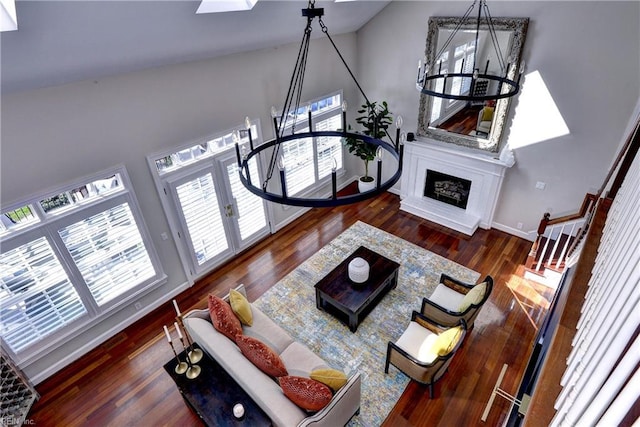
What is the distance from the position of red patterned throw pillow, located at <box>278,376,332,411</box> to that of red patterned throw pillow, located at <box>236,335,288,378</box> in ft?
1.02

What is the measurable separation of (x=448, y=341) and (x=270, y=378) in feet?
5.92

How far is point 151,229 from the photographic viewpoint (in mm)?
4672

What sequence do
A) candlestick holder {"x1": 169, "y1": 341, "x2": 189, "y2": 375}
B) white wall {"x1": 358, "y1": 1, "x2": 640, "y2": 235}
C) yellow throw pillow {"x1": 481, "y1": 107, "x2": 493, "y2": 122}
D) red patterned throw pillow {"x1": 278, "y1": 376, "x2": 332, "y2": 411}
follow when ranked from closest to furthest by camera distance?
red patterned throw pillow {"x1": 278, "y1": 376, "x2": 332, "y2": 411}, candlestick holder {"x1": 169, "y1": 341, "x2": 189, "y2": 375}, white wall {"x1": 358, "y1": 1, "x2": 640, "y2": 235}, yellow throw pillow {"x1": 481, "y1": 107, "x2": 493, "y2": 122}

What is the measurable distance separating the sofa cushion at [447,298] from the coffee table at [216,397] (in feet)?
8.18

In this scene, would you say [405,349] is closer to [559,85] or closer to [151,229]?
[151,229]

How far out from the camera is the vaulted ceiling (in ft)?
8.04

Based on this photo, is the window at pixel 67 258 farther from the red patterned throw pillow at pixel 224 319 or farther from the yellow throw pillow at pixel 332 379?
the yellow throw pillow at pixel 332 379

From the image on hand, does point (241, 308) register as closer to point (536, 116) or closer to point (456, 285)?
point (456, 285)

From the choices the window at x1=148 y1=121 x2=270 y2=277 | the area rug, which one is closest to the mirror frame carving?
the area rug

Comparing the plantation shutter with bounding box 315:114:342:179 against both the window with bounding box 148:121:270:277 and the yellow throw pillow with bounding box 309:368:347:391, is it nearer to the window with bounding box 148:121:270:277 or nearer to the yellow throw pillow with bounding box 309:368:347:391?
the window with bounding box 148:121:270:277

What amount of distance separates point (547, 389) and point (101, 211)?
4.48m

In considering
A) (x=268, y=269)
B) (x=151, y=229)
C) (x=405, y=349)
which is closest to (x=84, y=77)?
(x=151, y=229)

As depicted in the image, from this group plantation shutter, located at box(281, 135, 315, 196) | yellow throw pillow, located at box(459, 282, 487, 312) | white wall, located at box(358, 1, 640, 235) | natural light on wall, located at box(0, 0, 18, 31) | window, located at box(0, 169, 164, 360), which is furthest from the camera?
plantation shutter, located at box(281, 135, 315, 196)

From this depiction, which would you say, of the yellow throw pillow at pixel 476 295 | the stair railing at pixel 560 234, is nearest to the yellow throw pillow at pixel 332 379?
the yellow throw pillow at pixel 476 295
